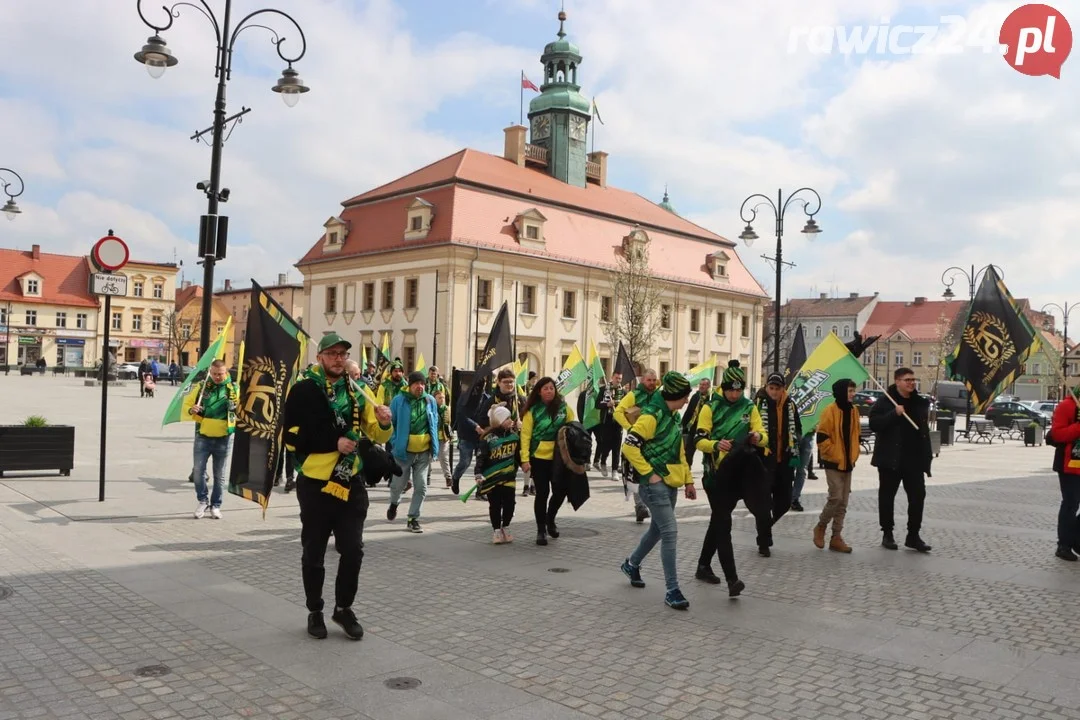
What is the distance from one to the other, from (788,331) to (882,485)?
83.3m

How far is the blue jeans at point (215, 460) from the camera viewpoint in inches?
419

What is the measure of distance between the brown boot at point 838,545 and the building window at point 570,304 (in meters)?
49.7

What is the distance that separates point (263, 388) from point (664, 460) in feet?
12.5

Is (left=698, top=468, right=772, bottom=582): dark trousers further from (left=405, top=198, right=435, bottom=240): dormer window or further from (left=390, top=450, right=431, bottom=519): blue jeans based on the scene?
(left=405, top=198, right=435, bottom=240): dormer window

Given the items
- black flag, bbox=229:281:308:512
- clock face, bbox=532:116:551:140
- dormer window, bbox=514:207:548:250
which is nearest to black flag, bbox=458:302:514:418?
black flag, bbox=229:281:308:512

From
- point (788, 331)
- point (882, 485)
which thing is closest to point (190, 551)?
point (882, 485)

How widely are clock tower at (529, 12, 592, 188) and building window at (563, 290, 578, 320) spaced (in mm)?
10273

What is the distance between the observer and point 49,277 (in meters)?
83.8

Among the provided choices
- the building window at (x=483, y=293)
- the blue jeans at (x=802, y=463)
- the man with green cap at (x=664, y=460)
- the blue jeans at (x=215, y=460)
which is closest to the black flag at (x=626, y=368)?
the blue jeans at (x=802, y=463)

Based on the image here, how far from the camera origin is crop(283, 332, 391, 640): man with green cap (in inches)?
237

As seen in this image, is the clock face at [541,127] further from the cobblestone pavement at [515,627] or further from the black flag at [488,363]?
the cobblestone pavement at [515,627]

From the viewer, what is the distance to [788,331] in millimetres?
90625

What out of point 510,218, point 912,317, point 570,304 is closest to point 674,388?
point 510,218

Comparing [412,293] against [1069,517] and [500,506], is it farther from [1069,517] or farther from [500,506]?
[1069,517]
